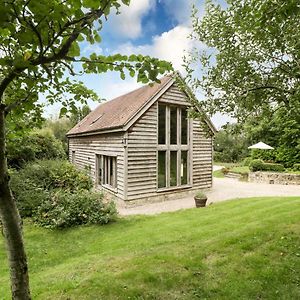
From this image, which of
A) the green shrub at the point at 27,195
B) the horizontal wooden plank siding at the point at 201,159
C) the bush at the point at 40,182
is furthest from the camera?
the horizontal wooden plank siding at the point at 201,159

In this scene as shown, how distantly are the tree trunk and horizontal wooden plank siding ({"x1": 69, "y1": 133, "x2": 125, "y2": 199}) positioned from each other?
1070 cm

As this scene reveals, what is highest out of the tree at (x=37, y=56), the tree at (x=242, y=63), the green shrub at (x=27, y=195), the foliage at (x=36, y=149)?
the tree at (x=242, y=63)

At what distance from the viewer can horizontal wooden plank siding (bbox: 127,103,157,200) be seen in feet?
44.5

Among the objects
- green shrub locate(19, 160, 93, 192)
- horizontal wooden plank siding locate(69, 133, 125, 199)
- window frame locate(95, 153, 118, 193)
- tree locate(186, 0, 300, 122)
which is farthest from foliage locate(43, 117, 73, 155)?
tree locate(186, 0, 300, 122)

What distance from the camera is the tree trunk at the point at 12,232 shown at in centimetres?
256

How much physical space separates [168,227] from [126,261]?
364 cm

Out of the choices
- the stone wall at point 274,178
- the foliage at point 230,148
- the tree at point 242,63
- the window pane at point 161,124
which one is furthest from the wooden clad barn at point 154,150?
the foliage at point 230,148

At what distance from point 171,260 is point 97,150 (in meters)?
12.3

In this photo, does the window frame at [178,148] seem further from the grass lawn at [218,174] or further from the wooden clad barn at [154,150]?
the grass lawn at [218,174]

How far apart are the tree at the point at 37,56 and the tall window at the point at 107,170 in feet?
39.3

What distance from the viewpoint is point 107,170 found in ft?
52.8

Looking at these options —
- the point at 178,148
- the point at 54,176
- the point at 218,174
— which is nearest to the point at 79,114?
the point at 54,176

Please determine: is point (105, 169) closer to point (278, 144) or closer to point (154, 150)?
point (154, 150)

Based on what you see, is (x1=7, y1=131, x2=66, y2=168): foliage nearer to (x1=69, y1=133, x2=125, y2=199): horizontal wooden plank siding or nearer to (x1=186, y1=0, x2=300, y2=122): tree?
(x1=69, y1=133, x2=125, y2=199): horizontal wooden plank siding
